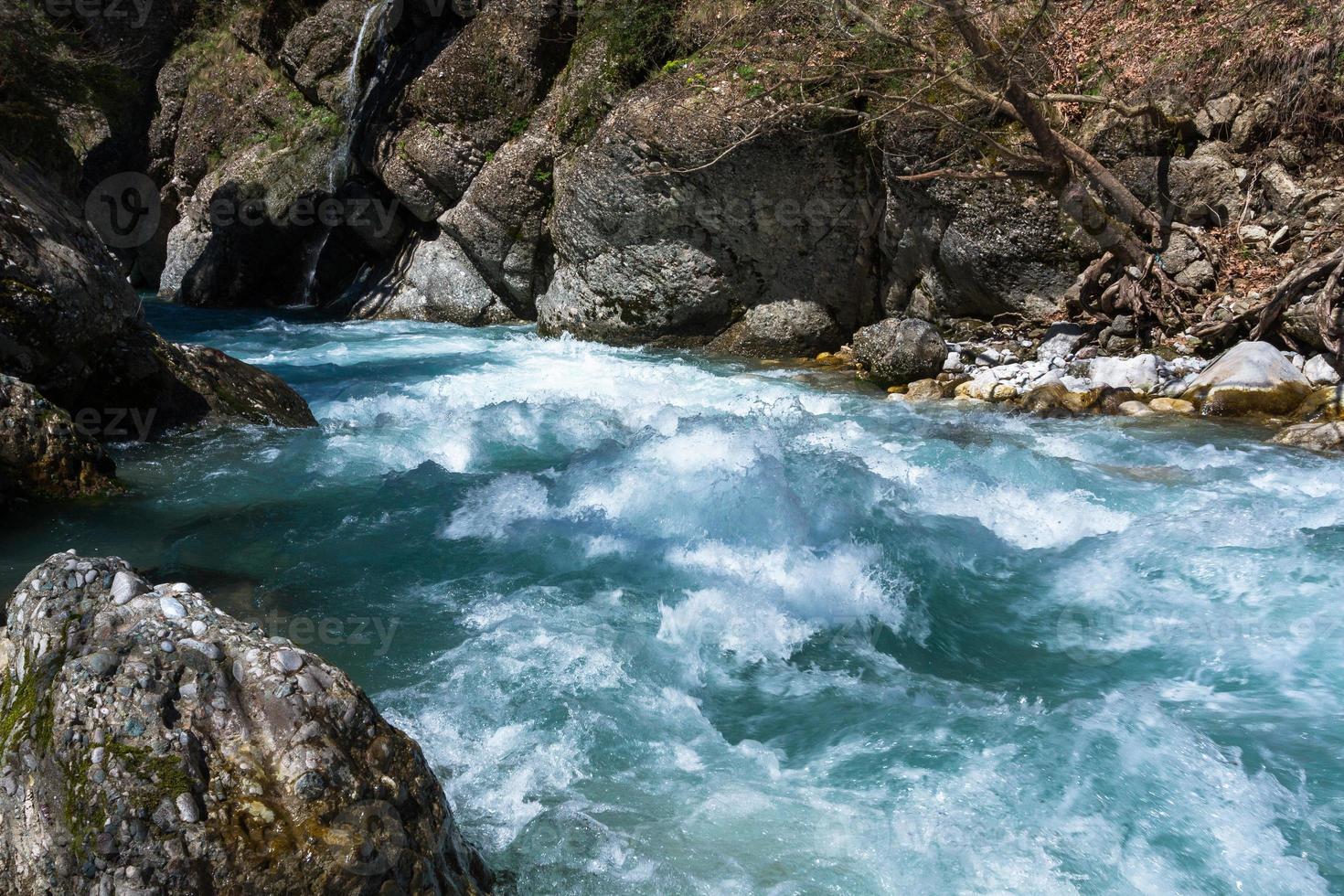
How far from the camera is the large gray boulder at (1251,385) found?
790 cm

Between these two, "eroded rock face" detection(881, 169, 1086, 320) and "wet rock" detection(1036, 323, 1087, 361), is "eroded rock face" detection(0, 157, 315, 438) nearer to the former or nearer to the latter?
"eroded rock face" detection(881, 169, 1086, 320)

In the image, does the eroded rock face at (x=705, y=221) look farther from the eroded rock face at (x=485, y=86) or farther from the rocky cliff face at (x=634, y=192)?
the eroded rock face at (x=485, y=86)

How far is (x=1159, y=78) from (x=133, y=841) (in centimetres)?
1085

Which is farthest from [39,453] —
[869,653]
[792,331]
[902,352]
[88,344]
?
[792,331]

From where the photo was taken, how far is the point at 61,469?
6.10 meters

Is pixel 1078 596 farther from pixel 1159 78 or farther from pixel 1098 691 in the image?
pixel 1159 78

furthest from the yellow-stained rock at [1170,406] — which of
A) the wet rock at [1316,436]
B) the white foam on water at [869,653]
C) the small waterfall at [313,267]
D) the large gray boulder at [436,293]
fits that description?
the small waterfall at [313,267]

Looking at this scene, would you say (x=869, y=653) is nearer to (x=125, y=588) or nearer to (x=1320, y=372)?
(x=125, y=588)

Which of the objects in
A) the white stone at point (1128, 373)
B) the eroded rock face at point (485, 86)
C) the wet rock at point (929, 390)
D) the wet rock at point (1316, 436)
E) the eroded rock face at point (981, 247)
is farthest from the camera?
the eroded rock face at point (485, 86)

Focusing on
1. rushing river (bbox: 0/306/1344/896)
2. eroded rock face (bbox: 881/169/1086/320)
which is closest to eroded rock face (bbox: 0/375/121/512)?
rushing river (bbox: 0/306/1344/896)

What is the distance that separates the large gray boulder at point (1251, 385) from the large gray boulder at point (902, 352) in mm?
2430

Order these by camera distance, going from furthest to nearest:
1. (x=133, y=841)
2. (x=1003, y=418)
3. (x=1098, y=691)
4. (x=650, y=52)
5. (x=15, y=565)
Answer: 1. (x=650, y=52)
2. (x=1003, y=418)
3. (x=15, y=565)
4. (x=1098, y=691)
5. (x=133, y=841)

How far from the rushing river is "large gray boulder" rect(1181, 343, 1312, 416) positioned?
0.59 m

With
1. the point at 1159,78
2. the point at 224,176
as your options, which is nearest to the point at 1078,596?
the point at 1159,78
